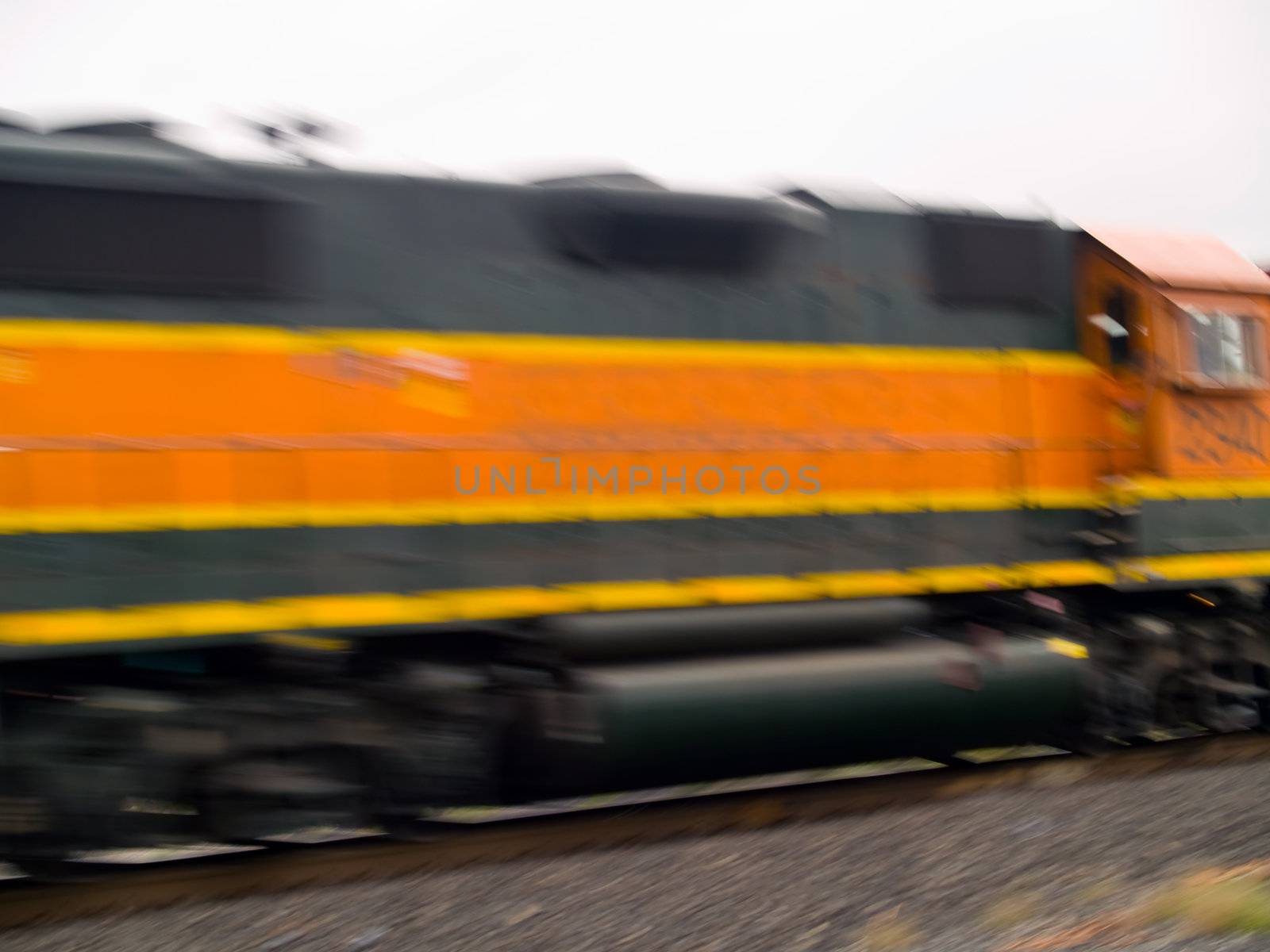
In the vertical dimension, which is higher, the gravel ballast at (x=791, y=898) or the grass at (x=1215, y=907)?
the grass at (x=1215, y=907)

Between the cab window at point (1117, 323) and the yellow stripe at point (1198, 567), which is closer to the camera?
the yellow stripe at point (1198, 567)

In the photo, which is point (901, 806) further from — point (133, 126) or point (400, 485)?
point (133, 126)

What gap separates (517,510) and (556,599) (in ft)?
1.50

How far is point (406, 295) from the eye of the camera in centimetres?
590

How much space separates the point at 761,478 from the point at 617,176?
175 cm

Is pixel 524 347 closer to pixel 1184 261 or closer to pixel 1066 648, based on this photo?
pixel 1066 648

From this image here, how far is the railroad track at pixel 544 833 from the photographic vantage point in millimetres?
5035

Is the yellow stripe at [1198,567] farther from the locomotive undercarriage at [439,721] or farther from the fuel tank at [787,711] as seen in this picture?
the fuel tank at [787,711]

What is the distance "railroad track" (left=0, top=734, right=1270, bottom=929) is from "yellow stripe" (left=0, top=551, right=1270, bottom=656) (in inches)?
32.7

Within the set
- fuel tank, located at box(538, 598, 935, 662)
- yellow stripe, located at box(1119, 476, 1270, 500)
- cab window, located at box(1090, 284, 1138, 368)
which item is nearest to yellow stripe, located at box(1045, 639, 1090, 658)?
fuel tank, located at box(538, 598, 935, 662)

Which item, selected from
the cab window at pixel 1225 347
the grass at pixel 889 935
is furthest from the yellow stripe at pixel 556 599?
the grass at pixel 889 935

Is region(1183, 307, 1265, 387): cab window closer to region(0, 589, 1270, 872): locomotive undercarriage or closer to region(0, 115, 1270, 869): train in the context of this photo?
region(0, 115, 1270, 869): train

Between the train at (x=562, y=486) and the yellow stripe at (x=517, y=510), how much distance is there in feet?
0.06

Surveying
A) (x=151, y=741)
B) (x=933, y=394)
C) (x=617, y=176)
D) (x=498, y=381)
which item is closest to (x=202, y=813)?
(x=151, y=741)
